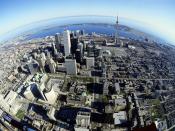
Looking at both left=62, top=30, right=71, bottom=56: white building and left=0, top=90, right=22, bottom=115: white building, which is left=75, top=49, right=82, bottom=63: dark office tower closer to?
left=62, top=30, right=71, bottom=56: white building

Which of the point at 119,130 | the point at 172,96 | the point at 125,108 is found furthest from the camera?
the point at 172,96

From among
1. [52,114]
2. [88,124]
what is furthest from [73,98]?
[88,124]

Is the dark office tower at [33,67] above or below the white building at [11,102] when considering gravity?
above

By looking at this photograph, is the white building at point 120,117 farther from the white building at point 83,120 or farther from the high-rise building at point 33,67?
the high-rise building at point 33,67

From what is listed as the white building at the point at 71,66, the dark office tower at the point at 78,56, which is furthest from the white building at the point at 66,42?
the white building at the point at 71,66

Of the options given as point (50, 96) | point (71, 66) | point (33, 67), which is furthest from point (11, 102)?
point (71, 66)

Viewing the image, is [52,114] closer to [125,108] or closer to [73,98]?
[73,98]
